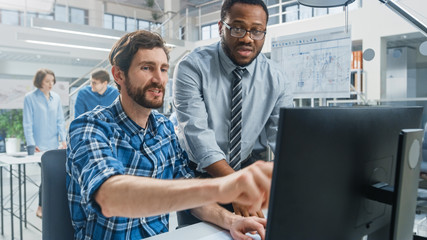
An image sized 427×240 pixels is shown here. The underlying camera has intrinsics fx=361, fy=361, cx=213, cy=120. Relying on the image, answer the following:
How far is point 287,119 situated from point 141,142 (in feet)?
A: 2.03

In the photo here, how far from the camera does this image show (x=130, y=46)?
41.8 inches

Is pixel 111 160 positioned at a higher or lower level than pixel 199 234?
higher

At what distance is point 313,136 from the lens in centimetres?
54

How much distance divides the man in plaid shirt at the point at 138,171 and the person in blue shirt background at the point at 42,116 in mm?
2465

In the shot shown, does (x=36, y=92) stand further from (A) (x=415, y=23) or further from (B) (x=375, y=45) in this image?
(B) (x=375, y=45)

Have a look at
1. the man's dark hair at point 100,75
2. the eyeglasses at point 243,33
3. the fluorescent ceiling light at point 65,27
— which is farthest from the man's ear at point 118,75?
the fluorescent ceiling light at point 65,27

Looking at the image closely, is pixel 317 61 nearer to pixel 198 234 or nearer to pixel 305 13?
pixel 198 234

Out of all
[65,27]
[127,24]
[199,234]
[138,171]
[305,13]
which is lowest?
[199,234]

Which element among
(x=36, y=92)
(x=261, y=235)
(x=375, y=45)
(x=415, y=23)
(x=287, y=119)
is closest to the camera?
(x=287, y=119)

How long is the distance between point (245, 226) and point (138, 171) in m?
0.32

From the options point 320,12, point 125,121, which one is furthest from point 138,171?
point 320,12

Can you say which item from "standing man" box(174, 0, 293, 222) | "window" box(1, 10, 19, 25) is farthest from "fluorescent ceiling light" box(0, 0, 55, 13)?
"standing man" box(174, 0, 293, 222)

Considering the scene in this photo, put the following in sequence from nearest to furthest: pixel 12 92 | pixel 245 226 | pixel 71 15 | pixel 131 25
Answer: pixel 245 226 < pixel 12 92 < pixel 71 15 < pixel 131 25

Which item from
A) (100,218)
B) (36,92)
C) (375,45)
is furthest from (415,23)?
(375,45)
